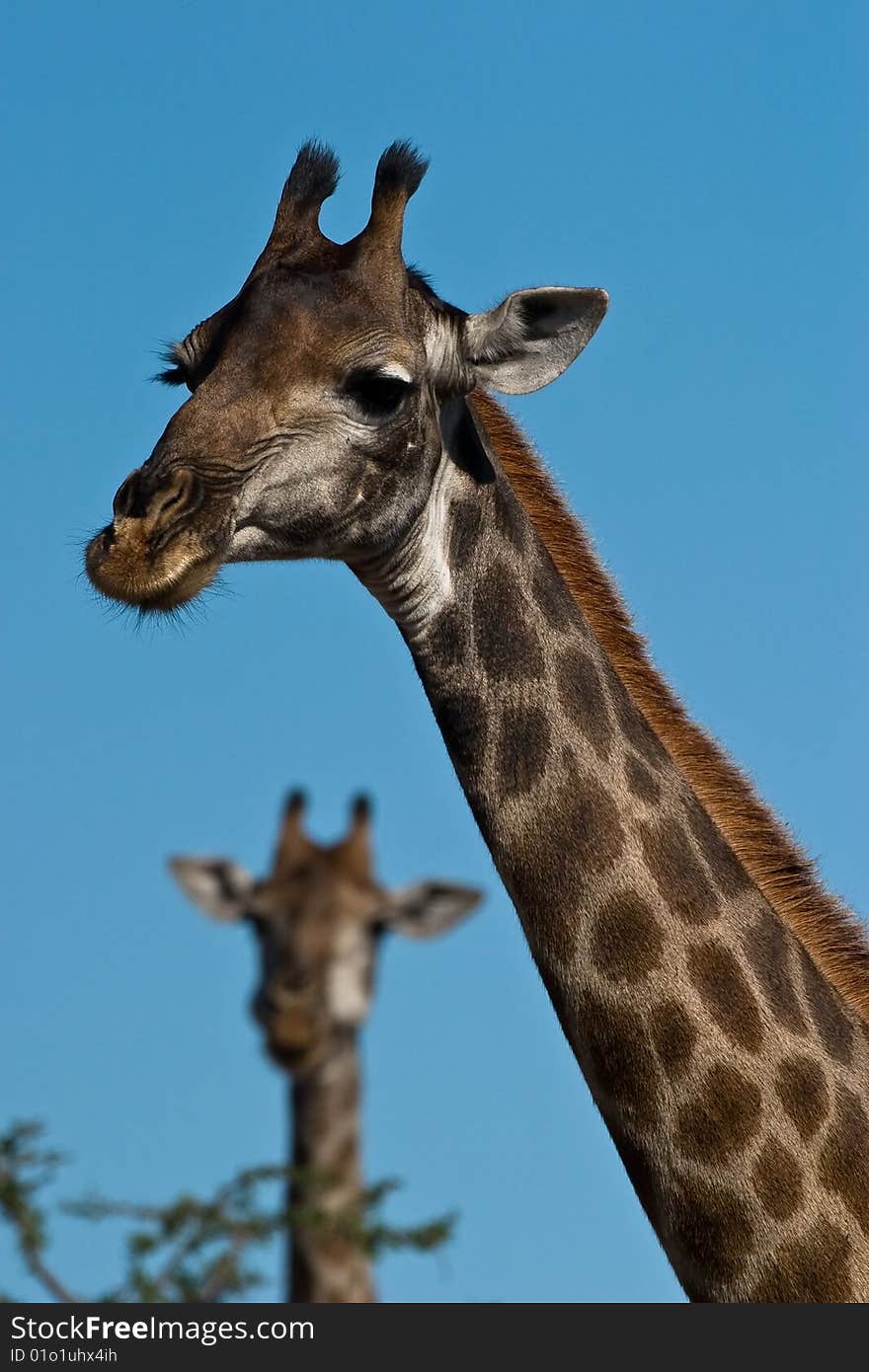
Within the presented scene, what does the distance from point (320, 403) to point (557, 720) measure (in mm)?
1622

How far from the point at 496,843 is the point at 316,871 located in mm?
10090

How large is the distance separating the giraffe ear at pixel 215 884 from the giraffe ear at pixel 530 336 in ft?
28.8

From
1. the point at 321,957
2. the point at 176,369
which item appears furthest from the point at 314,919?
the point at 176,369

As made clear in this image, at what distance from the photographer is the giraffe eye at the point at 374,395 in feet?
A: 31.9

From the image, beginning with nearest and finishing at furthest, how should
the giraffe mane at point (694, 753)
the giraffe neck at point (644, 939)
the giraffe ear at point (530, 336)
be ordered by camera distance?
the giraffe neck at point (644, 939) → the giraffe mane at point (694, 753) → the giraffe ear at point (530, 336)

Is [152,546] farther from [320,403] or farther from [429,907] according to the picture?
[429,907]

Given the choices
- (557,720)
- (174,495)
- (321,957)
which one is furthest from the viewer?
(321,957)

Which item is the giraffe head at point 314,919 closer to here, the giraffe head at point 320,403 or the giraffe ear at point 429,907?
the giraffe ear at point 429,907

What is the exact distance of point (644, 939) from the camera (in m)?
9.13

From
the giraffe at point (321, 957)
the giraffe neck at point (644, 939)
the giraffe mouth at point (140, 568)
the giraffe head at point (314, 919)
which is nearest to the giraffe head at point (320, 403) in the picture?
the giraffe mouth at point (140, 568)

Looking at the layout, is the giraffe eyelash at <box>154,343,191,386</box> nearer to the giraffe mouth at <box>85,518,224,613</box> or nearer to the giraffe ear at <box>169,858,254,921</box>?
the giraffe mouth at <box>85,518,224,613</box>

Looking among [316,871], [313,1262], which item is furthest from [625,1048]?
[316,871]

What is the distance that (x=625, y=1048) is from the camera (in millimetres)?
8984

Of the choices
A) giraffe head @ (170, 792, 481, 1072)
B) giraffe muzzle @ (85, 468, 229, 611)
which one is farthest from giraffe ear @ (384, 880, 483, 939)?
giraffe muzzle @ (85, 468, 229, 611)
